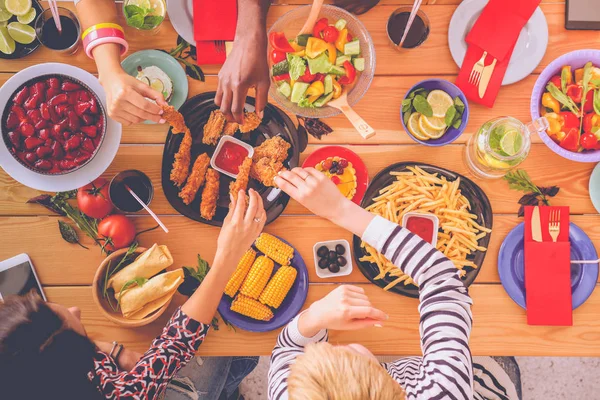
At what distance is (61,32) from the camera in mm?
1942

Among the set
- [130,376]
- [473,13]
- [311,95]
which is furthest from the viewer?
[473,13]

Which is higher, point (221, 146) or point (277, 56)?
point (277, 56)

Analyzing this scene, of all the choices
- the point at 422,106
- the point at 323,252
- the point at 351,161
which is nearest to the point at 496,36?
the point at 422,106

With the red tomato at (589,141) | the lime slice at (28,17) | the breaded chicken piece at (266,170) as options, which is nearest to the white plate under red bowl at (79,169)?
the lime slice at (28,17)

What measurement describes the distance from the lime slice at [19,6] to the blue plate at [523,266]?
2454mm

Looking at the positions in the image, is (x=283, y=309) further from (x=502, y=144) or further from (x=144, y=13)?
(x=144, y=13)

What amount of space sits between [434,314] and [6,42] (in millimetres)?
2258

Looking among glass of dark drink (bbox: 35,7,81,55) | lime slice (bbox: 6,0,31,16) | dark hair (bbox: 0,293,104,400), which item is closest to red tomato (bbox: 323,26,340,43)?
glass of dark drink (bbox: 35,7,81,55)

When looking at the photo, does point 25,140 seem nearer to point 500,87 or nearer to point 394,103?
point 394,103

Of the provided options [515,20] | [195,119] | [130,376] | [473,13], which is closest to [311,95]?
[195,119]

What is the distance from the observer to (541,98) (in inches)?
77.6

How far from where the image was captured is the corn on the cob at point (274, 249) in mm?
1953

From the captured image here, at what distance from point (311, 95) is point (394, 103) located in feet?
1.45

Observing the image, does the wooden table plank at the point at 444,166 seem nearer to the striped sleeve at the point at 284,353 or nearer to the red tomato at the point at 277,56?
the red tomato at the point at 277,56
